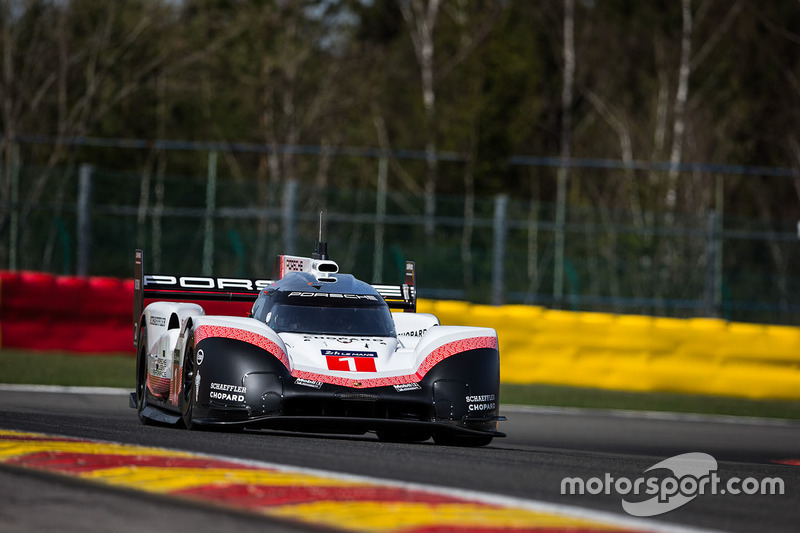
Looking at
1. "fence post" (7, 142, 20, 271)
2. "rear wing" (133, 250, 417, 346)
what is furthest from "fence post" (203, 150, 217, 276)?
"rear wing" (133, 250, 417, 346)

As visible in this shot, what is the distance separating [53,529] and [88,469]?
1.47 metres

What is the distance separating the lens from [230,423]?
9.08 m

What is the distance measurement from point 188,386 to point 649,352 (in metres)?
8.85

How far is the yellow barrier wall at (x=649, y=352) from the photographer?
16938mm

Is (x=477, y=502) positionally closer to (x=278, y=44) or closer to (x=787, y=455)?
(x=787, y=455)

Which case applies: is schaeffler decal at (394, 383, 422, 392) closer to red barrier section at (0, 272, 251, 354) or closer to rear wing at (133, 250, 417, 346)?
rear wing at (133, 250, 417, 346)

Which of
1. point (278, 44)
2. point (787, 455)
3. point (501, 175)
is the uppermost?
point (278, 44)

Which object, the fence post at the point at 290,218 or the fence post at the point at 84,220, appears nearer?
the fence post at the point at 84,220

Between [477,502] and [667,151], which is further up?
[667,151]

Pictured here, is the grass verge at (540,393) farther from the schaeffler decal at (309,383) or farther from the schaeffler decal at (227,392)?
the schaeffler decal at (309,383)

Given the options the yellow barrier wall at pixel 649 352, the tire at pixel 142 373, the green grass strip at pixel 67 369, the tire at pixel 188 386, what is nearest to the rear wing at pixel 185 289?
the tire at pixel 142 373

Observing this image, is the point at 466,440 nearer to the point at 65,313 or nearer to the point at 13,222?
the point at 65,313

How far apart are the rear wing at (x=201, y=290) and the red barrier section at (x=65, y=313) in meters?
6.90

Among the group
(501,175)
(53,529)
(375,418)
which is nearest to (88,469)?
(53,529)
